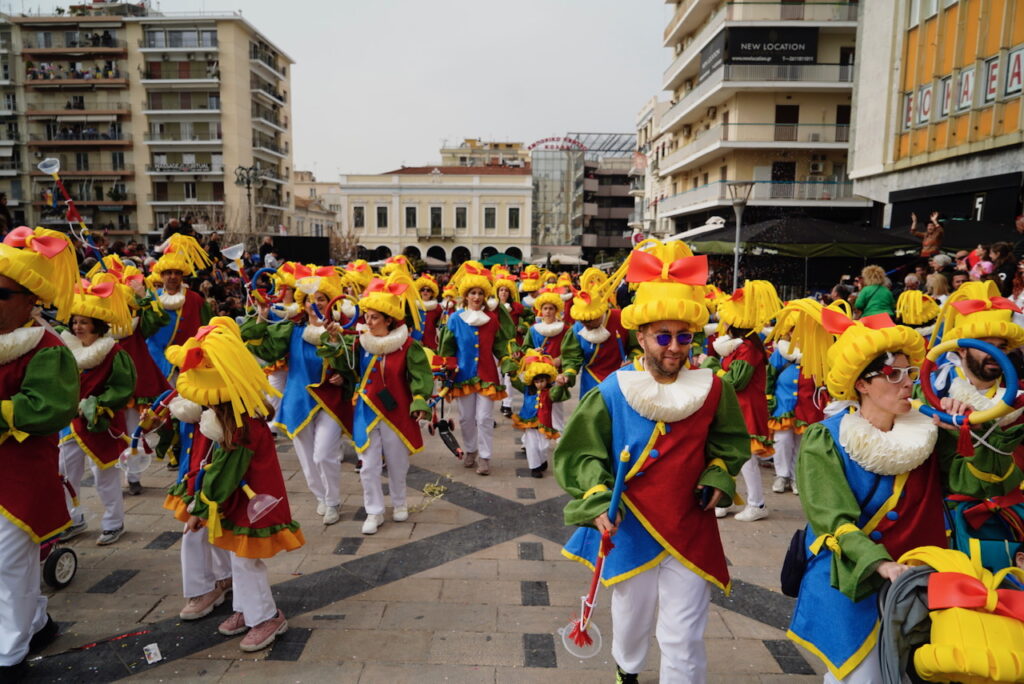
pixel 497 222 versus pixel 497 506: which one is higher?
pixel 497 222

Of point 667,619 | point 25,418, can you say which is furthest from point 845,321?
point 25,418

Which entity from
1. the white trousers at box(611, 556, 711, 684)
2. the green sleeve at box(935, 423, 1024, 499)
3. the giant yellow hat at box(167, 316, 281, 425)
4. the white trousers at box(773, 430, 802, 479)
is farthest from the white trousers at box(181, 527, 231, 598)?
the white trousers at box(773, 430, 802, 479)

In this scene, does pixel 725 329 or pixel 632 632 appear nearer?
pixel 632 632

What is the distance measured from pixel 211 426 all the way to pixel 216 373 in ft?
1.00

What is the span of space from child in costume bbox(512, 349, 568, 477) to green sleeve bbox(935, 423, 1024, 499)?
14.7ft

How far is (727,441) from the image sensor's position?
3268mm

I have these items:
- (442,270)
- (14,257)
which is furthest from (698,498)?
(442,270)

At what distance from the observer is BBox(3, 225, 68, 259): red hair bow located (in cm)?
375

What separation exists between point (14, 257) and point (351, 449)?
5.28 meters

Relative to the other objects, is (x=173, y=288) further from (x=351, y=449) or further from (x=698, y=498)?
(x=698, y=498)

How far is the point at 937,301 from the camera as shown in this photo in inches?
291

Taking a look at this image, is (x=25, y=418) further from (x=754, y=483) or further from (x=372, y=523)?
(x=754, y=483)

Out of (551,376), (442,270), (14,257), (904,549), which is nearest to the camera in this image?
(904,549)

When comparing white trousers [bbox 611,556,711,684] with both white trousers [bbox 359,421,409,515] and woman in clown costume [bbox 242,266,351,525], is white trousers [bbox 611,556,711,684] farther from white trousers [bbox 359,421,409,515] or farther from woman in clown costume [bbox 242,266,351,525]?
woman in clown costume [bbox 242,266,351,525]
